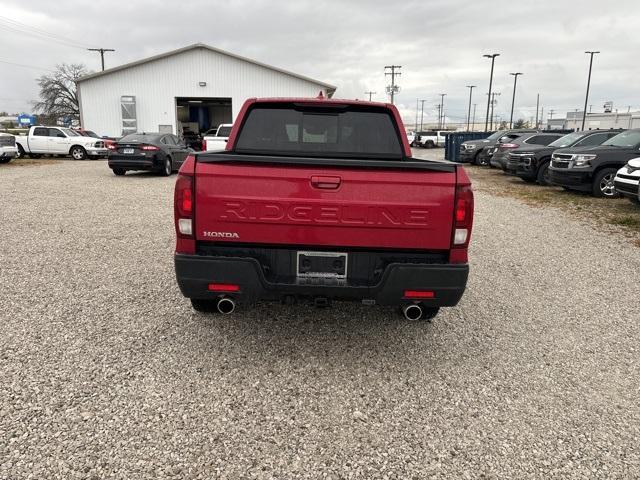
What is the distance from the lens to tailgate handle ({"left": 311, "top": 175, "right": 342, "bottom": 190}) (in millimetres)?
3074

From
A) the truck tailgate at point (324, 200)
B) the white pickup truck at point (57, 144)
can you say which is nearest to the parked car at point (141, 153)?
the white pickup truck at point (57, 144)

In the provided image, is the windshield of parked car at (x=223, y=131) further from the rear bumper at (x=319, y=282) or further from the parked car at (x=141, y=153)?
the rear bumper at (x=319, y=282)

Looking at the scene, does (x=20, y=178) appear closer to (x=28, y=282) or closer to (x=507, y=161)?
(x=28, y=282)

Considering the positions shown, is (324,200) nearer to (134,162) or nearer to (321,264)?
(321,264)

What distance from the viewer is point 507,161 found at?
1680cm

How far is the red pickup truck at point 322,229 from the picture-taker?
3078mm

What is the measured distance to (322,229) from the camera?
314 cm

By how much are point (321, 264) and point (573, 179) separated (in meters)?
11.5

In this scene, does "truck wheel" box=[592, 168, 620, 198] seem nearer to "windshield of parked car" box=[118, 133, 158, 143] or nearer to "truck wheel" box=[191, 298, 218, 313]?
"truck wheel" box=[191, 298, 218, 313]

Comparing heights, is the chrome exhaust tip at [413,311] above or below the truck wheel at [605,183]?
below

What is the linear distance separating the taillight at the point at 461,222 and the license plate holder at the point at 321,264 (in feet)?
2.46

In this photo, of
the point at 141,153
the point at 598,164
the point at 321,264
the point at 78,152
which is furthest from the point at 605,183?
the point at 78,152

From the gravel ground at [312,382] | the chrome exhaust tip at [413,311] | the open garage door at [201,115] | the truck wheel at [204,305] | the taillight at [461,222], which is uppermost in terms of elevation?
the open garage door at [201,115]

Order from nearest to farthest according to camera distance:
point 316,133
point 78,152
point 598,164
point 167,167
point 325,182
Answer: point 325,182, point 316,133, point 598,164, point 167,167, point 78,152
